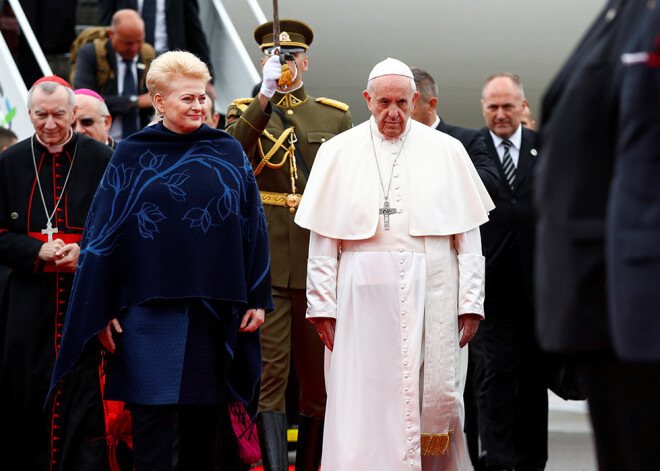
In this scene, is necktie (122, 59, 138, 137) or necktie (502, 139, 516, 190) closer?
necktie (502, 139, 516, 190)

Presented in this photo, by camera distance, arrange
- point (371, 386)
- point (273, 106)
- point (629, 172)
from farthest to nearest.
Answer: point (273, 106) → point (371, 386) → point (629, 172)

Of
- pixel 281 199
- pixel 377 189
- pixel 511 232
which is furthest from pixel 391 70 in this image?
pixel 511 232

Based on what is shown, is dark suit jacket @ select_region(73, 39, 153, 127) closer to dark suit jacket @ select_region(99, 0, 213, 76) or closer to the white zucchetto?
dark suit jacket @ select_region(99, 0, 213, 76)

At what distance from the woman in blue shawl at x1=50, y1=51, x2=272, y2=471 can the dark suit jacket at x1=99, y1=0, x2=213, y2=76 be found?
13.6ft

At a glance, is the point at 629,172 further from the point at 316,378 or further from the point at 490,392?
the point at 490,392

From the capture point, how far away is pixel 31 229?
496 centimetres

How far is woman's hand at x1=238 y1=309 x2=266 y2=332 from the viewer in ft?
14.0

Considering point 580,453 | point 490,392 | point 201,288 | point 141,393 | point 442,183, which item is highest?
point 442,183

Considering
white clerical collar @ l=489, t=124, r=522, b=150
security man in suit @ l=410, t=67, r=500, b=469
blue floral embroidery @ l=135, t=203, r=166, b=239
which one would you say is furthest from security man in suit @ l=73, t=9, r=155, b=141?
blue floral embroidery @ l=135, t=203, r=166, b=239

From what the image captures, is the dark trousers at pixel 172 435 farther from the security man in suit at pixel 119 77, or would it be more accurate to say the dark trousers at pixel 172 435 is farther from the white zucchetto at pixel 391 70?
the security man in suit at pixel 119 77

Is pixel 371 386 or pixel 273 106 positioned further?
pixel 273 106

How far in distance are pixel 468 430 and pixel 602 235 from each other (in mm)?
4270

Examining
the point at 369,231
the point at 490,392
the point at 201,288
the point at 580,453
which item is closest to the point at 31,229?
the point at 201,288

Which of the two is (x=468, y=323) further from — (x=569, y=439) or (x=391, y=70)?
(x=569, y=439)
